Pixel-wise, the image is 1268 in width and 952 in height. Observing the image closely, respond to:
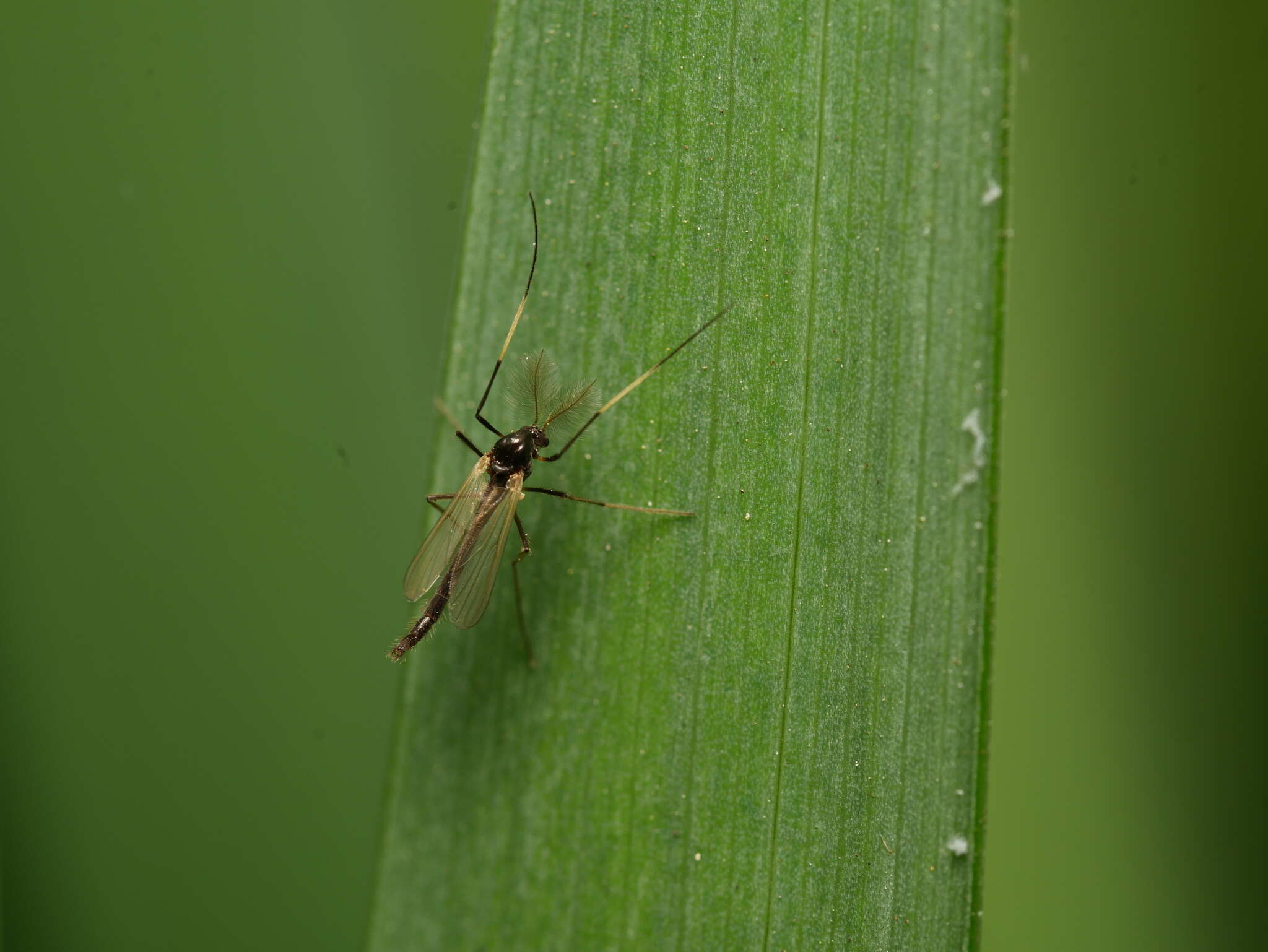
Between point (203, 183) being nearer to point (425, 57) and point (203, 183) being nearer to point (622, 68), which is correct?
point (425, 57)

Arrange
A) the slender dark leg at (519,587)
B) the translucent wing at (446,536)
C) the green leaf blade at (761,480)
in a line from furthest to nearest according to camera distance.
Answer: the translucent wing at (446,536) < the slender dark leg at (519,587) < the green leaf blade at (761,480)

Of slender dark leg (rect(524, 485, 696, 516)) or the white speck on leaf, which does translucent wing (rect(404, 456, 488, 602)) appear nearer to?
slender dark leg (rect(524, 485, 696, 516))

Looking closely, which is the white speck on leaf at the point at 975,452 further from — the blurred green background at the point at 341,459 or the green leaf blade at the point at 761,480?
the blurred green background at the point at 341,459

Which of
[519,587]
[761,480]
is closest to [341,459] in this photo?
[519,587]

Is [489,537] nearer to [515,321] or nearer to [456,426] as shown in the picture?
[456,426]

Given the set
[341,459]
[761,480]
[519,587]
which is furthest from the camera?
[341,459]

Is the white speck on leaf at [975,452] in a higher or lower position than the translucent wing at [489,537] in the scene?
higher

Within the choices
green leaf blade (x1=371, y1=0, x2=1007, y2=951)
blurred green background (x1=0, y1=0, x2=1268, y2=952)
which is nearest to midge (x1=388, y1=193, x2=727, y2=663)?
green leaf blade (x1=371, y1=0, x2=1007, y2=951)

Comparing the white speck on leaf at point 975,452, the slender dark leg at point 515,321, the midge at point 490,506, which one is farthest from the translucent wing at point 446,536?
the white speck on leaf at point 975,452
